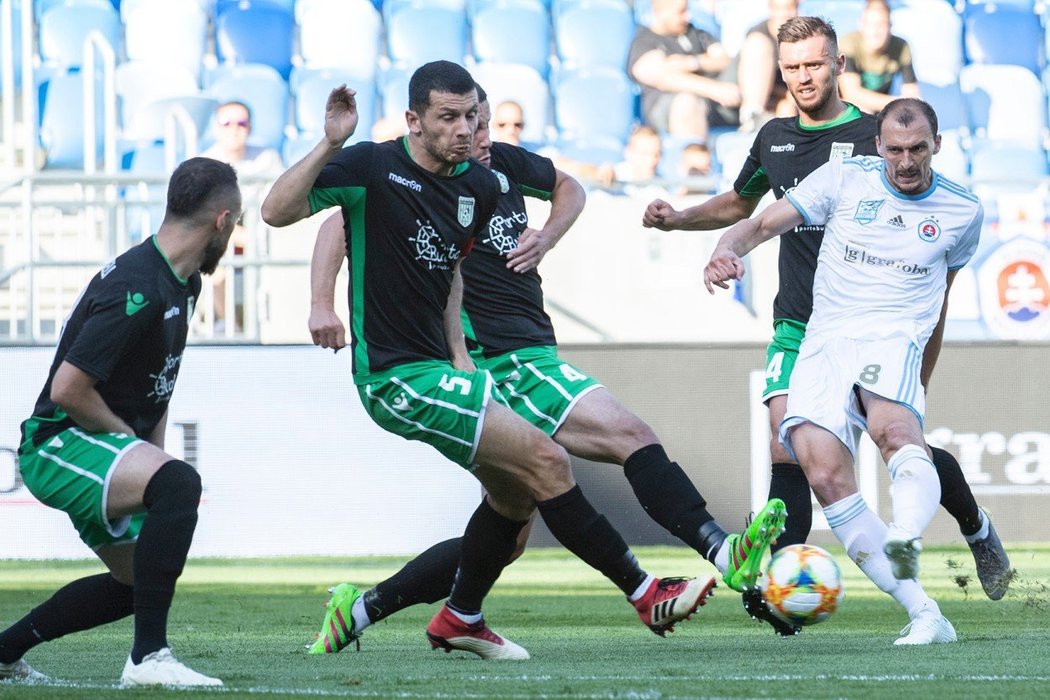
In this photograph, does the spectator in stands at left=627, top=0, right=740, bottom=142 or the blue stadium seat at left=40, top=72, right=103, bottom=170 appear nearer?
the blue stadium seat at left=40, top=72, right=103, bottom=170

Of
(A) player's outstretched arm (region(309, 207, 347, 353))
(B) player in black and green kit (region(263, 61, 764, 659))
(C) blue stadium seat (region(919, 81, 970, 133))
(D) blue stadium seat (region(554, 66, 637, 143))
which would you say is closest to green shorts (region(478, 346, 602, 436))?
(B) player in black and green kit (region(263, 61, 764, 659))

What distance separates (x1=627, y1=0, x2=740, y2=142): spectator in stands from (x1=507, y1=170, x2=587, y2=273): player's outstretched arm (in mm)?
8276

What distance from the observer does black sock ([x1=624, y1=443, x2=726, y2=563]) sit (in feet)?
17.7

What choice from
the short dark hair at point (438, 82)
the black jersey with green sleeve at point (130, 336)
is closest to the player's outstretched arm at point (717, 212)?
the short dark hair at point (438, 82)

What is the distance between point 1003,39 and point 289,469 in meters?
9.30

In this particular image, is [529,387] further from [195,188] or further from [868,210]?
[195,188]

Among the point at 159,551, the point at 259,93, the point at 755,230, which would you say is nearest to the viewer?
the point at 159,551

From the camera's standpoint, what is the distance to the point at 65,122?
47.4ft

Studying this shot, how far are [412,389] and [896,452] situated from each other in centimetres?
173

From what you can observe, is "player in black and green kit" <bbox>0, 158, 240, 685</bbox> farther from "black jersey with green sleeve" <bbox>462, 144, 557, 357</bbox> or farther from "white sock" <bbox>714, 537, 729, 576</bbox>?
"white sock" <bbox>714, 537, 729, 576</bbox>

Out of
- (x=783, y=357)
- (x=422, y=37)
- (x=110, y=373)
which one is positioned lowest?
(x=783, y=357)

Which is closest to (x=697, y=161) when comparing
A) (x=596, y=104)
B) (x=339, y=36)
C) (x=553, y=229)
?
(x=596, y=104)

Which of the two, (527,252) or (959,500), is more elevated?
(527,252)

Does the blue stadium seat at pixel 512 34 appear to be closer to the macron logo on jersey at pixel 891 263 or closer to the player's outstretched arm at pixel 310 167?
the macron logo on jersey at pixel 891 263
